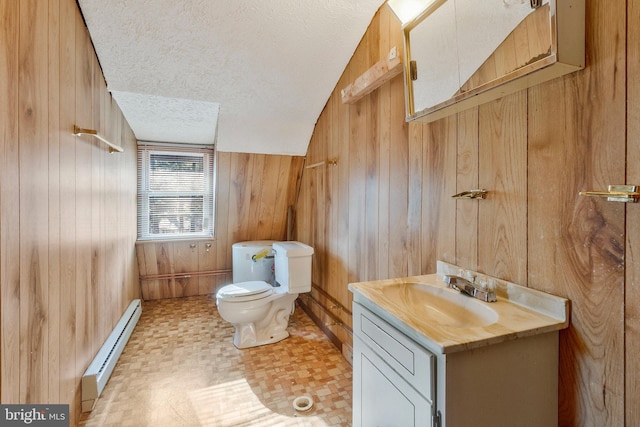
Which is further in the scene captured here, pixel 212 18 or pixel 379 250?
pixel 379 250

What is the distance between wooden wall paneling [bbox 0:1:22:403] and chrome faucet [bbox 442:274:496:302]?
5.06 feet

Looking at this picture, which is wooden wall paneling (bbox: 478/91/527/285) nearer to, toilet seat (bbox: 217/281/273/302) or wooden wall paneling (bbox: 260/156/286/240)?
toilet seat (bbox: 217/281/273/302)

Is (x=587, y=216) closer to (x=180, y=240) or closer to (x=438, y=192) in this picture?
(x=438, y=192)

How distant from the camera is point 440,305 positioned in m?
1.20

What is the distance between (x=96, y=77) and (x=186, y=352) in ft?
6.51

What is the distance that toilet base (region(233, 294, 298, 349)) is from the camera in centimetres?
239

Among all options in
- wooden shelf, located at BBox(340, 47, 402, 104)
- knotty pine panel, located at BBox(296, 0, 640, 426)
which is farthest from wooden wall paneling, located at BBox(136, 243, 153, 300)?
knotty pine panel, located at BBox(296, 0, 640, 426)

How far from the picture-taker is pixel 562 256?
910 millimetres

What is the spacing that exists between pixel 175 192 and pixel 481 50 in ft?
10.6

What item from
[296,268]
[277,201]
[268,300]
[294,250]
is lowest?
[268,300]

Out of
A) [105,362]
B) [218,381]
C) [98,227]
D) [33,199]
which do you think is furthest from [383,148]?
[105,362]

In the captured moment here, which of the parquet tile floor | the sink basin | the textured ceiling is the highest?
the textured ceiling

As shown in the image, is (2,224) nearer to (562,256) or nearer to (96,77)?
(96,77)

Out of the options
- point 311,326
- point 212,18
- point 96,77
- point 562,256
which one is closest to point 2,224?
point 96,77
